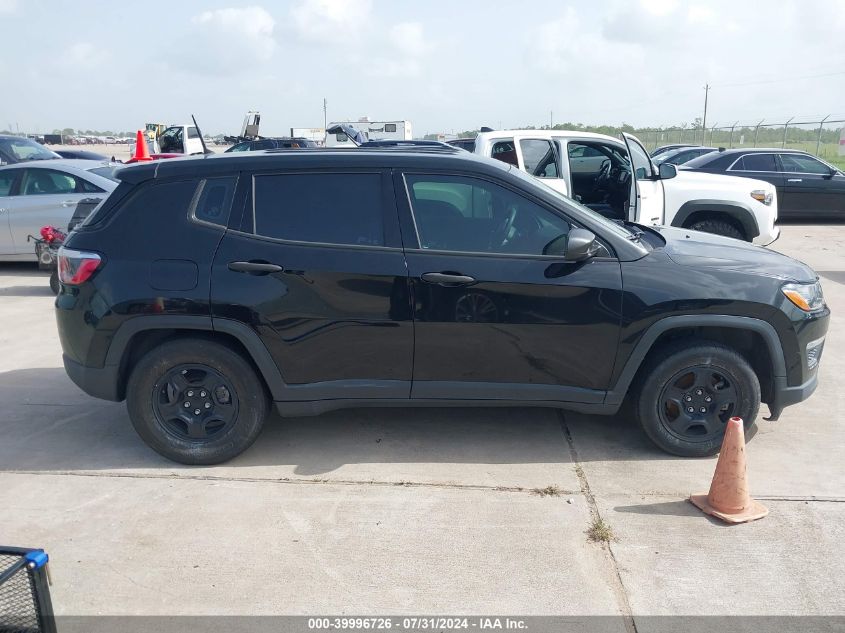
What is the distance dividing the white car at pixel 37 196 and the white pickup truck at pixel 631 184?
17.9ft

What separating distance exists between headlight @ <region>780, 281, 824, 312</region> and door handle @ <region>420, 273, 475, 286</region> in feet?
6.09

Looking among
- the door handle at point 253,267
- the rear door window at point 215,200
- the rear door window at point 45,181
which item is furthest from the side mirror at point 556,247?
the rear door window at point 45,181

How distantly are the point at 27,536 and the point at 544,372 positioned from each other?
290 centimetres

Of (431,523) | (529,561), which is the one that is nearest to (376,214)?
(431,523)

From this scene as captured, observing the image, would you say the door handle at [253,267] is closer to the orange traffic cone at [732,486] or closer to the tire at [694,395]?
the tire at [694,395]

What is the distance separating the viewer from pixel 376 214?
14.3ft

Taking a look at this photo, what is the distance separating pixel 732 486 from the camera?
381cm

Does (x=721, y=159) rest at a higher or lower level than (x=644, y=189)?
higher

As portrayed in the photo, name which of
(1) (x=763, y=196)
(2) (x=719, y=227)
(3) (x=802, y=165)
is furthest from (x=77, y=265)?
(3) (x=802, y=165)

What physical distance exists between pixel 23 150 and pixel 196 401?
1418 centimetres

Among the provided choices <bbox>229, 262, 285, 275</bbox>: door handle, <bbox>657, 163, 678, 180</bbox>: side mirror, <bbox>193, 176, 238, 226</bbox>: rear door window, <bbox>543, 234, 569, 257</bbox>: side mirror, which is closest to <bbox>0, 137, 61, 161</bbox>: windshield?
<bbox>657, 163, 678, 180</bbox>: side mirror

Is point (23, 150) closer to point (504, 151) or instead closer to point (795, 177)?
point (504, 151)

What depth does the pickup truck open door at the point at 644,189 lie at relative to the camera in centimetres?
844

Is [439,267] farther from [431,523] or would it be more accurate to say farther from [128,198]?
[128,198]
